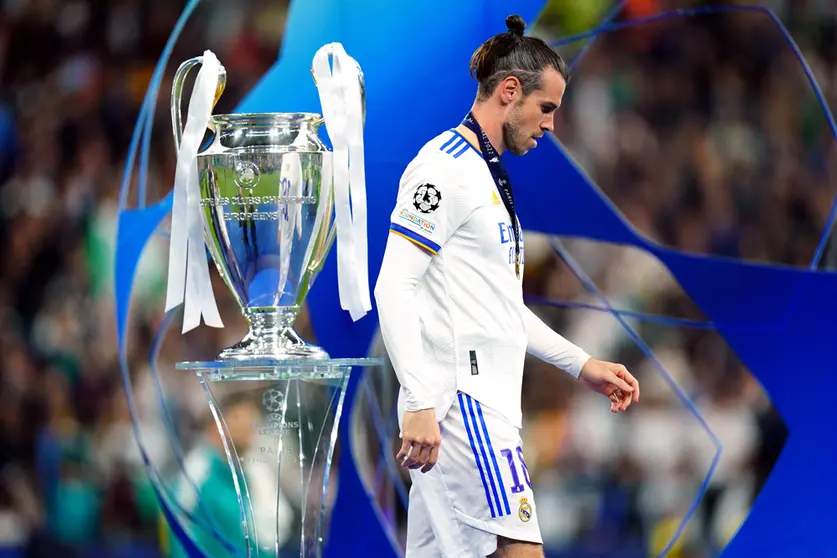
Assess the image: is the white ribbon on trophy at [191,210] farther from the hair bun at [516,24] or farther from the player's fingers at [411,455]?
the player's fingers at [411,455]

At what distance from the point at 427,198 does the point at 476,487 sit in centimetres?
61

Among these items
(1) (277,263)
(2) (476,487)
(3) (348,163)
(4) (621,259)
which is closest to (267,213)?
(1) (277,263)

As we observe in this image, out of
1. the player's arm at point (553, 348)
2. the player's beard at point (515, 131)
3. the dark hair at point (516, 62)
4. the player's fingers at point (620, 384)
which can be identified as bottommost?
the player's fingers at point (620, 384)

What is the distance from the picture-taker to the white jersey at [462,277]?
2531 millimetres

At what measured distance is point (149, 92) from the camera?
3.98 metres

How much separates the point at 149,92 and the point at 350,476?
142 centimetres

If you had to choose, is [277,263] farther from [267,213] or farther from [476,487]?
[476,487]

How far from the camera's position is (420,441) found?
2373mm

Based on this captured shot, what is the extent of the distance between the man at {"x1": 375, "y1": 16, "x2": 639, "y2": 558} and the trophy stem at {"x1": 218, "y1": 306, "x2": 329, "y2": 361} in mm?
358

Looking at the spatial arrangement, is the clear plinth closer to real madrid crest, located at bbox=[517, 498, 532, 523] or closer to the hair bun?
real madrid crest, located at bbox=[517, 498, 532, 523]

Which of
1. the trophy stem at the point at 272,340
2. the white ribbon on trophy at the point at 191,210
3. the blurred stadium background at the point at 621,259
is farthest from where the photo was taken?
the blurred stadium background at the point at 621,259

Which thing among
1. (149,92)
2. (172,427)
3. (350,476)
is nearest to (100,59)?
(149,92)

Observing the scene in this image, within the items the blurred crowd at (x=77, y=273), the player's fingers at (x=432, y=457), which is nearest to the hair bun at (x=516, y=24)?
the player's fingers at (x=432, y=457)

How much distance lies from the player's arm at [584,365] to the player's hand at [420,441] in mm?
432
